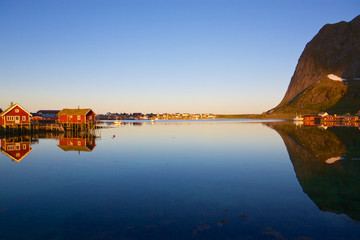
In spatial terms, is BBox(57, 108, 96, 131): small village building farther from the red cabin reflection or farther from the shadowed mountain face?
the shadowed mountain face

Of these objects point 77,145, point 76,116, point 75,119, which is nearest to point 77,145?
point 77,145


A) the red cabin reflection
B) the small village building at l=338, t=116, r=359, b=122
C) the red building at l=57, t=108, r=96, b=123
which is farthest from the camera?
the small village building at l=338, t=116, r=359, b=122

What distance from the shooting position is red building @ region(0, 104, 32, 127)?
193ft

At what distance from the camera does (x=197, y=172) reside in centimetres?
2183

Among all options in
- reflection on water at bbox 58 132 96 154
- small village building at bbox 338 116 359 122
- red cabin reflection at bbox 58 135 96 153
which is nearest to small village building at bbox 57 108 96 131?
reflection on water at bbox 58 132 96 154

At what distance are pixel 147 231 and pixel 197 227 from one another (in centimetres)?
216

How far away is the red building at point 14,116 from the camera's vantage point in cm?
5891

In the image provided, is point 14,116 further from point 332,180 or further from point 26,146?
point 332,180

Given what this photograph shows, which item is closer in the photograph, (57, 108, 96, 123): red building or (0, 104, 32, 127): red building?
(0, 104, 32, 127): red building

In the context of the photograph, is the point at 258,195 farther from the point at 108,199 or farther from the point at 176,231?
the point at 108,199

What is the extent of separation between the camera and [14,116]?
61469 mm

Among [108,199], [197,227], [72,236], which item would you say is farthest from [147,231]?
[108,199]

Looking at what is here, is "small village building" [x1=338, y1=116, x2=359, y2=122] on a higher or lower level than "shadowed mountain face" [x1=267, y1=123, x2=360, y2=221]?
higher

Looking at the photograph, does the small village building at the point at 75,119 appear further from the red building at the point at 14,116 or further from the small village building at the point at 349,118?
the small village building at the point at 349,118
